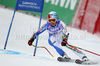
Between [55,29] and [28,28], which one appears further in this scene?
[28,28]

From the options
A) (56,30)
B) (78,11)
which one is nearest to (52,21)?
(56,30)

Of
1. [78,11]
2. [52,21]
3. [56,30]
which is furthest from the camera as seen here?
[78,11]

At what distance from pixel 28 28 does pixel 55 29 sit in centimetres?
501

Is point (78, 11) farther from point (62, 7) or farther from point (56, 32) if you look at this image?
point (56, 32)

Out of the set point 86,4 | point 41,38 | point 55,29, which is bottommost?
point 41,38

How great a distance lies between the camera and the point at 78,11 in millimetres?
10273

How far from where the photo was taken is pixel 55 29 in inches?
169

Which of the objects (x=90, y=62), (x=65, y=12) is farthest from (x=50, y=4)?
(x=90, y=62)

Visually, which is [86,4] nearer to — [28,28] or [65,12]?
[65,12]

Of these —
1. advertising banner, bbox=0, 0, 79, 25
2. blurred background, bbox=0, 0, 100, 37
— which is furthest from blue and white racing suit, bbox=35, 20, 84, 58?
advertising banner, bbox=0, 0, 79, 25

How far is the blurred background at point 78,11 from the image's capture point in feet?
33.1

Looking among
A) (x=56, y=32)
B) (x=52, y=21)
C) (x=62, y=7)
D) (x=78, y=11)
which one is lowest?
(x=56, y=32)

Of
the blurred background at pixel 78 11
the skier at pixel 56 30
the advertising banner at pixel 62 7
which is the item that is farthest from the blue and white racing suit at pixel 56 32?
the advertising banner at pixel 62 7

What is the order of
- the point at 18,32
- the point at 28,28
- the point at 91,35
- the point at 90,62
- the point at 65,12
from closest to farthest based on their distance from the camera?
the point at 90,62 < the point at 18,32 < the point at 28,28 < the point at 91,35 < the point at 65,12
